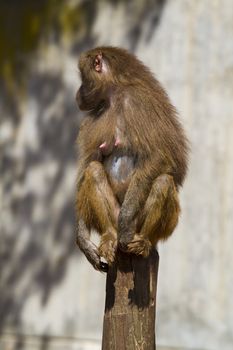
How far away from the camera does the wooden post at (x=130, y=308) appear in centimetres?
506

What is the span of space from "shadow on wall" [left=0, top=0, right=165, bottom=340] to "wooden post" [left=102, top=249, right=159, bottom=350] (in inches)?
193

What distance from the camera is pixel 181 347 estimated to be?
9.06 metres

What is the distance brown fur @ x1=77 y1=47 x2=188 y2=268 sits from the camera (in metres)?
5.35

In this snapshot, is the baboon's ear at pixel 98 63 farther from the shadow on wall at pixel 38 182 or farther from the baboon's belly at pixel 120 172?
the shadow on wall at pixel 38 182

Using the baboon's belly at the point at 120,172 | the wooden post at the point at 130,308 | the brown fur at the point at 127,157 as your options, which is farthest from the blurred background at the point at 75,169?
the wooden post at the point at 130,308

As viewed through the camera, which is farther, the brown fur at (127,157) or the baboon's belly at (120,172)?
the baboon's belly at (120,172)

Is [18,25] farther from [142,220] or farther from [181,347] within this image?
[142,220]

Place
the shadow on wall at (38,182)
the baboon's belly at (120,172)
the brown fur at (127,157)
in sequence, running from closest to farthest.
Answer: the brown fur at (127,157) → the baboon's belly at (120,172) → the shadow on wall at (38,182)

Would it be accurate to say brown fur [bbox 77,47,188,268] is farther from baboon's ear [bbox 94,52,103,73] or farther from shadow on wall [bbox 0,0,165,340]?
shadow on wall [bbox 0,0,165,340]

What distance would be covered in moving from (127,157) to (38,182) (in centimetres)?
488

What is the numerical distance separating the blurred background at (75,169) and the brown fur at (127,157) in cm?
336

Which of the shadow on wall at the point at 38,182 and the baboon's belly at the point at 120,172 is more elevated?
the shadow on wall at the point at 38,182

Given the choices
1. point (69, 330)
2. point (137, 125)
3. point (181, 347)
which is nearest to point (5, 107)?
point (69, 330)

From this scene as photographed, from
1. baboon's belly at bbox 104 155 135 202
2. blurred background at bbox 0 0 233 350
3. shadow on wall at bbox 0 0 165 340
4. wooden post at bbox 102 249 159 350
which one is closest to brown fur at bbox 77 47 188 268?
baboon's belly at bbox 104 155 135 202
